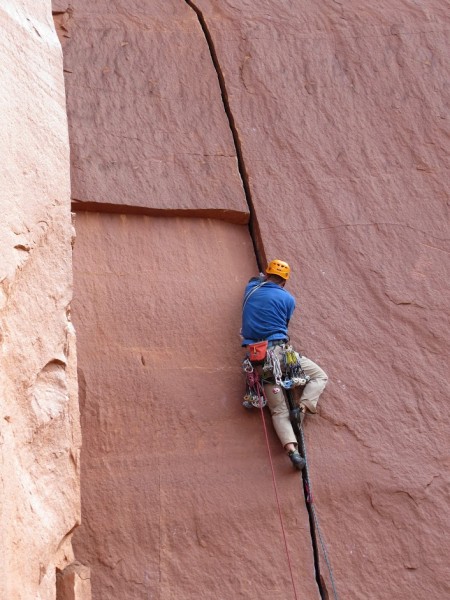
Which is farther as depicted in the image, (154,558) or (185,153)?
(185,153)

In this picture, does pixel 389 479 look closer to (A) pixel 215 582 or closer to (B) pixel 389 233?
(A) pixel 215 582

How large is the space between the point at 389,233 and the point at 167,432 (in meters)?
2.28

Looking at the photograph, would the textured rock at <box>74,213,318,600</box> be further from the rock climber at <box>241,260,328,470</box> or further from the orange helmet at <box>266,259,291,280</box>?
the orange helmet at <box>266,259,291,280</box>

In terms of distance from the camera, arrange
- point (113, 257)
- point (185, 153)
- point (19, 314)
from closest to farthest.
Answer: point (19, 314)
point (113, 257)
point (185, 153)

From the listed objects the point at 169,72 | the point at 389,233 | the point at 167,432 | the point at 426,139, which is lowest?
the point at 167,432

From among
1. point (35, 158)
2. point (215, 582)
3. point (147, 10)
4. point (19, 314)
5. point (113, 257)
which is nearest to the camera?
point (19, 314)

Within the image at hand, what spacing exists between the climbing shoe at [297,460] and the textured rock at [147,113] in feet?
5.98

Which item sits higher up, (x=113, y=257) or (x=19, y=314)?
(x=19, y=314)

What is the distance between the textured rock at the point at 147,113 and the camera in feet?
22.7

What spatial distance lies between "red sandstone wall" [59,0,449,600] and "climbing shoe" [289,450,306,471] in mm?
86

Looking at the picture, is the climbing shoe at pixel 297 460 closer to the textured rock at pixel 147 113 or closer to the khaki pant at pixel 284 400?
the khaki pant at pixel 284 400

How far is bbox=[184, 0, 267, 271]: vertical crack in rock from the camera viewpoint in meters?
6.96

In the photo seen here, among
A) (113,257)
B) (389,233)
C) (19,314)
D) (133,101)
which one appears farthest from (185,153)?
(19,314)

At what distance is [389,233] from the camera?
7121 millimetres
